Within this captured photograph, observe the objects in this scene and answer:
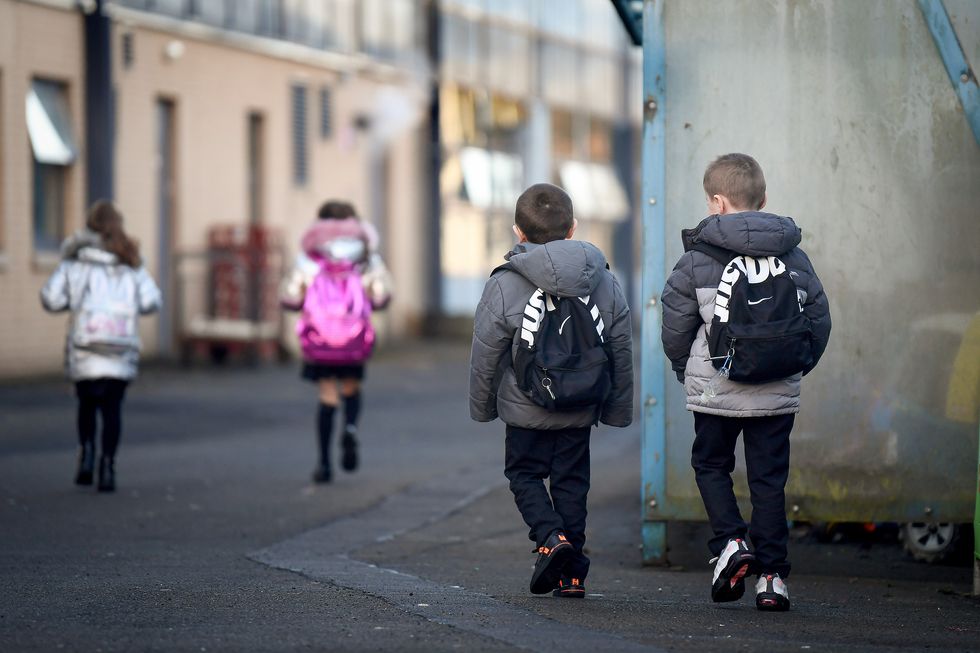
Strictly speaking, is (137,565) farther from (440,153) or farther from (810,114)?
(440,153)

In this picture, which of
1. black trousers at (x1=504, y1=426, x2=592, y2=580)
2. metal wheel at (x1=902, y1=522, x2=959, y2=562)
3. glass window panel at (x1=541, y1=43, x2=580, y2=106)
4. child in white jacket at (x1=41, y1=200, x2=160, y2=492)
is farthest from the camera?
glass window panel at (x1=541, y1=43, x2=580, y2=106)

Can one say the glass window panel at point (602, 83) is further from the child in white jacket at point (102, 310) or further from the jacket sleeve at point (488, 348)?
the jacket sleeve at point (488, 348)

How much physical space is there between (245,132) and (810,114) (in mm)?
17895

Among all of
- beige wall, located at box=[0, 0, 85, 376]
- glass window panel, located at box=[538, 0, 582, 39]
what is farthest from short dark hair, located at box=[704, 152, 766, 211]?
glass window panel, located at box=[538, 0, 582, 39]

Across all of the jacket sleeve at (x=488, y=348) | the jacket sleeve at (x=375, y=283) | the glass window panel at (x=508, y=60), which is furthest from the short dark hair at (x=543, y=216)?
the glass window panel at (x=508, y=60)

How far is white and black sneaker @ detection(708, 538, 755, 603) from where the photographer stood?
635cm

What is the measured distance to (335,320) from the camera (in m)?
11.3

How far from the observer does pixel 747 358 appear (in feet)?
20.7

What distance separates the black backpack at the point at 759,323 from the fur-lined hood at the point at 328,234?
208 inches

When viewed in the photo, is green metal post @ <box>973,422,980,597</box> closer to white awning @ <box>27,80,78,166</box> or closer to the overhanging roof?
the overhanging roof

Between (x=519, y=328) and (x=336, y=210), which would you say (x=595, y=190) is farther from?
(x=519, y=328)

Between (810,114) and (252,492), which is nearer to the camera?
(810,114)

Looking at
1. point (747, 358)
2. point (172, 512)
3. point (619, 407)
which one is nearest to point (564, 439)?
point (619, 407)

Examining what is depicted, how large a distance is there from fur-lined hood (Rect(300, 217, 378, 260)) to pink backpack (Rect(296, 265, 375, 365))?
0.13 meters
